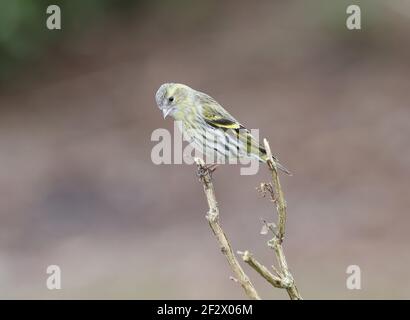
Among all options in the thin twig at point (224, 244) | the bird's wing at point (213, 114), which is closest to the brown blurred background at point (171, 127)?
the bird's wing at point (213, 114)

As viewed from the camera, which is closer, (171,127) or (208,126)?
(208,126)

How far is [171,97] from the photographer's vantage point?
5.14 m

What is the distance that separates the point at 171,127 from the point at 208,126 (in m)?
9.81

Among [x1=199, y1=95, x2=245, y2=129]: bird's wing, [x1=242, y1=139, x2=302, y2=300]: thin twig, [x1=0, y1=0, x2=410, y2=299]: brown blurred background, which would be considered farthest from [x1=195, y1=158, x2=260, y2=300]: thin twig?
[x1=0, y1=0, x2=410, y2=299]: brown blurred background

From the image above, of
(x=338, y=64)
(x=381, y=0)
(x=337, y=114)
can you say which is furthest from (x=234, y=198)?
(x=381, y=0)

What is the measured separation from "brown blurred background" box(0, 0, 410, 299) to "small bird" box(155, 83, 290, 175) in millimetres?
5662

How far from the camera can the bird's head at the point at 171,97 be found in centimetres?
490

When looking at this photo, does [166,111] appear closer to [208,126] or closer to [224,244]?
[208,126]

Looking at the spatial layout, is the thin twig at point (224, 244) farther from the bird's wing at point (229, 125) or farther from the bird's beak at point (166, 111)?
the bird's beak at point (166, 111)

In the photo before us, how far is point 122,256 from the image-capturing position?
1305 centimetres

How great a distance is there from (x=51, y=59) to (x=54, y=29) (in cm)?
79

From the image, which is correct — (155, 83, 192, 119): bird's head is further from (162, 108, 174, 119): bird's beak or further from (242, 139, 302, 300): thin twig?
(242, 139, 302, 300): thin twig

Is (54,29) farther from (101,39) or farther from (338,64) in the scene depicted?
(338,64)

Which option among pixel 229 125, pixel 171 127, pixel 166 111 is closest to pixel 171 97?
pixel 166 111
